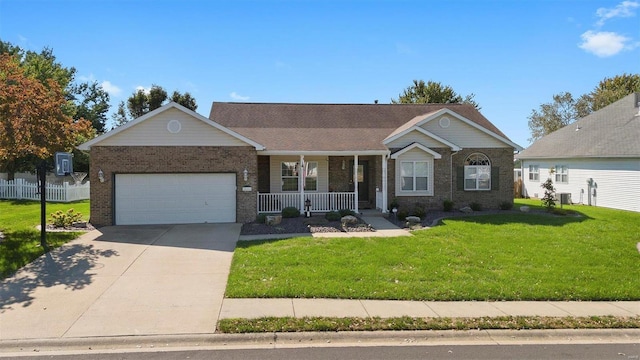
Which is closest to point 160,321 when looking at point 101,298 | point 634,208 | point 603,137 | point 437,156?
point 101,298

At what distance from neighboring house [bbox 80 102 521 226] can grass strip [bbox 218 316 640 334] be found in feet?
31.7

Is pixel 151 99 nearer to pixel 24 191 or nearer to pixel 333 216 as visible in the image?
pixel 24 191

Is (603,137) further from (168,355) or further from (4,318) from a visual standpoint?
(4,318)

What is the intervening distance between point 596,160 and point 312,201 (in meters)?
15.8

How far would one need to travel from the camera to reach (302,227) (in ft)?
47.0

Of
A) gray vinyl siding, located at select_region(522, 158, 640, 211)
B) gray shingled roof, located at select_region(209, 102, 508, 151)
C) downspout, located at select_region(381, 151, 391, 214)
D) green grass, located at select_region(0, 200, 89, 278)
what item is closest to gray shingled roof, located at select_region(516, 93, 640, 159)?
gray vinyl siding, located at select_region(522, 158, 640, 211)

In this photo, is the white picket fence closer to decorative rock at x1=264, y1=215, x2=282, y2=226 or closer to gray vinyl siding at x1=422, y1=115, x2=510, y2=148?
decorative rock at x1=264, y1=215, x2=282, y2=226

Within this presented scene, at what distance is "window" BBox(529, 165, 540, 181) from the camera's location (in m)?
27.5

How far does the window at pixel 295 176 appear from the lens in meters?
18.8

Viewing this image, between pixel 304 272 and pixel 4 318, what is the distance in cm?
525

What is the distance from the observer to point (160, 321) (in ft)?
21.0

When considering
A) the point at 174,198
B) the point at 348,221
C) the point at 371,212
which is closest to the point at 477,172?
the point at 371,212

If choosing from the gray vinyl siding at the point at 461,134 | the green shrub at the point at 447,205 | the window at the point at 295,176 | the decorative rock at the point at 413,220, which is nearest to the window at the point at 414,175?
the green shrub at the point at 447,205

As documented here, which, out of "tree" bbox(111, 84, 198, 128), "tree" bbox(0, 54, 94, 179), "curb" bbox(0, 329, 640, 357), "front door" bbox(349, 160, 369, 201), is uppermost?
"tree" bbox(111, 84, 198, 128)
